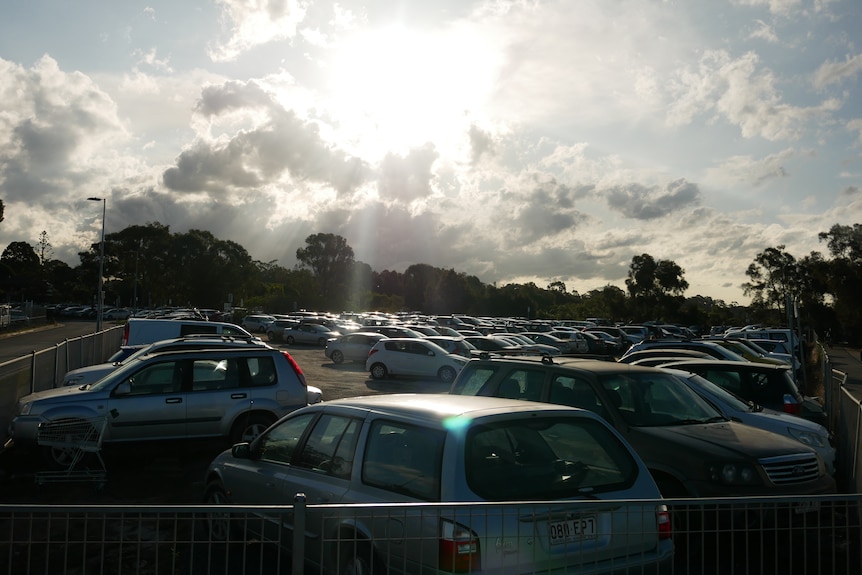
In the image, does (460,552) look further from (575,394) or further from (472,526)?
(575,394)

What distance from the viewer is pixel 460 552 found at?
3953mm

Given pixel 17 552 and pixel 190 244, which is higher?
pixel 190 244

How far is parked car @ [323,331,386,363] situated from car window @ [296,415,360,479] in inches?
1095

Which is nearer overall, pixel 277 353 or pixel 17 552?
pixel 17 552

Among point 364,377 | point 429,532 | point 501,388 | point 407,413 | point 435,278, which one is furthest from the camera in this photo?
point 435,278

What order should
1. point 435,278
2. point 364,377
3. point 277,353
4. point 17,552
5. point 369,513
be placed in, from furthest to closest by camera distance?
point 435,278 → point 364,377 → point 277,353 → point 17,552 → point 369,513

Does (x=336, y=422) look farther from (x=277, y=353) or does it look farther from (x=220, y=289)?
(x=220, y=289)

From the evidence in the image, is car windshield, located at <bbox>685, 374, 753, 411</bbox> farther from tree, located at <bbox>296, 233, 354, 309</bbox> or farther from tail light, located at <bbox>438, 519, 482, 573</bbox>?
tree, located at <bbox>296, 233, 354, 309</bbox>

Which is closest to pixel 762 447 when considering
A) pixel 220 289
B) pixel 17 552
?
pixel 17 552

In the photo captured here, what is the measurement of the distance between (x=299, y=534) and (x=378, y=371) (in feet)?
77.7

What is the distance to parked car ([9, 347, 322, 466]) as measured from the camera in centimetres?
1068

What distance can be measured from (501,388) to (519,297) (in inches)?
4274

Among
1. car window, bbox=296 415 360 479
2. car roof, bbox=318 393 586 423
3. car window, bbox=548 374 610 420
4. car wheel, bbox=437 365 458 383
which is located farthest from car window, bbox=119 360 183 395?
car wheel, bbox=437 365 458 383

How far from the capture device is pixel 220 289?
97.6 m
